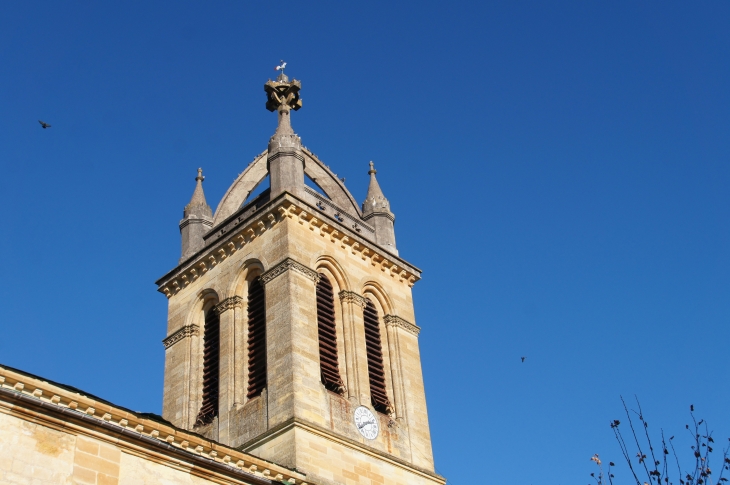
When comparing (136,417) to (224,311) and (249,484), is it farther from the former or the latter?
(224,311)

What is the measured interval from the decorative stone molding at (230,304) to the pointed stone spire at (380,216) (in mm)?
5141

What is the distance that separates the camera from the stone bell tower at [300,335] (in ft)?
83.1

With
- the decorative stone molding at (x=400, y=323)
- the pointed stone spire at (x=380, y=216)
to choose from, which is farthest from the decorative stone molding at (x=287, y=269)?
the pointed stone spire at (x=380, y=216)

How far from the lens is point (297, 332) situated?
26312 millimetres

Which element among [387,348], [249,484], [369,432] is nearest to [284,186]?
[387,348]

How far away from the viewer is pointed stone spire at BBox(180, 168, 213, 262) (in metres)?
32.0

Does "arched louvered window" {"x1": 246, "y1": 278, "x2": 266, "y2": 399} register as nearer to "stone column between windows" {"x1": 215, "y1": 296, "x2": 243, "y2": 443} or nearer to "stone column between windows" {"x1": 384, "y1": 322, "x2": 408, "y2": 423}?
"stone column between windows" {"x1": 215, "y1": 296, "x2": 243, "y2": 443}

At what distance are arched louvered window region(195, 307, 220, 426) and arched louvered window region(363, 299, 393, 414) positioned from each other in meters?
4.12

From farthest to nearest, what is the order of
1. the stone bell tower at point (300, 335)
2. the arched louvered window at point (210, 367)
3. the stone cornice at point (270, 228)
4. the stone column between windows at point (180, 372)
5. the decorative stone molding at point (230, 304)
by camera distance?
the stone cornice at point (270, 228), the decorative stone molding at point (230, 304), the stone column between windows at point (180, 372), the arched louvered window at point (210, 367), the stone bell tower at point (300, 335)

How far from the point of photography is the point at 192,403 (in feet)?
92.3

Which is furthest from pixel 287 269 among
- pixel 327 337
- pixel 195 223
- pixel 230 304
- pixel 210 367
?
pixel 195 223

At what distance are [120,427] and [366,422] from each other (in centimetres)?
1013

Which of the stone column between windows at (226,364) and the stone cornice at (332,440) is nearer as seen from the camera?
the stone cornice at (332,440)

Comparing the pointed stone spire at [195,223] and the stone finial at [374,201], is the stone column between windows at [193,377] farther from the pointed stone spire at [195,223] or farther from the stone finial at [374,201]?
the stone finial at [374,201]
